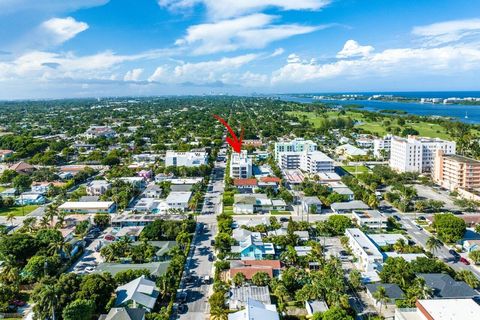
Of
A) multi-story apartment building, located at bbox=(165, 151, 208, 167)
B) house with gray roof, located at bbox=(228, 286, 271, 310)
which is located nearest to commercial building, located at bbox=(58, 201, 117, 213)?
multi-story apartment building, located at bbox=(165, 151, 208, 167)

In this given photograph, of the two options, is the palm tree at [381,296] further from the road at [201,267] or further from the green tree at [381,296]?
the road at [201,267]

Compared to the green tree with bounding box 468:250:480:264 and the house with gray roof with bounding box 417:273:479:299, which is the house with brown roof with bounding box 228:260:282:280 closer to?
the house with gray roof with bounding box 417:273:479:299

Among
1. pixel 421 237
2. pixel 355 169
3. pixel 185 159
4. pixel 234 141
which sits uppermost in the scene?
pixel 234 141

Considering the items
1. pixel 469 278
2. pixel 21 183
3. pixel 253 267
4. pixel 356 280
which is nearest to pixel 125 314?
pixel 253 267

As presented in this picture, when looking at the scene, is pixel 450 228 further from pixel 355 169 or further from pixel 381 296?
pixel 355 169

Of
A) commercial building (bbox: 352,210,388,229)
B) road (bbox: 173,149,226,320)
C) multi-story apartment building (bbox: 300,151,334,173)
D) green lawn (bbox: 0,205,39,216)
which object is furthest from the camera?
multi-story apartment building (bbox: 300,151,334,173)

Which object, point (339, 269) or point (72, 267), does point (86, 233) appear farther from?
point (339, 269)
